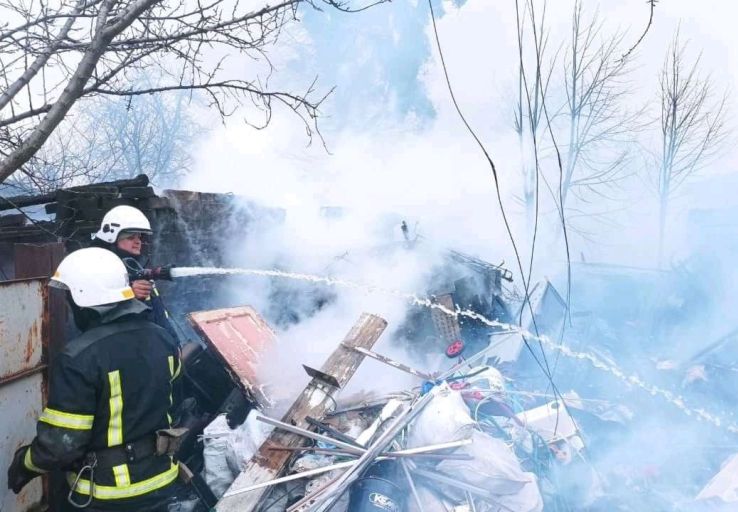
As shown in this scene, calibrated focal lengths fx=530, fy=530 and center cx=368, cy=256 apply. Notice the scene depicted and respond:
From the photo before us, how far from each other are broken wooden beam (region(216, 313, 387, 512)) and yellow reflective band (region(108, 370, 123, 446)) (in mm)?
1296

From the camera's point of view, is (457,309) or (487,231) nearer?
(457,309)

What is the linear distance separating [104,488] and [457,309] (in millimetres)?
5363

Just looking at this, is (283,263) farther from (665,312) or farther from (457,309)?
(665,312)

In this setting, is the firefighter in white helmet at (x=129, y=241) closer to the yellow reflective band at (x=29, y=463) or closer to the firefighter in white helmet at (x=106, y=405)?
the firefighter in white helmet at (x=106, y=405)

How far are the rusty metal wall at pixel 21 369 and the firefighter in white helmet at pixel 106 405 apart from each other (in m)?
0.68

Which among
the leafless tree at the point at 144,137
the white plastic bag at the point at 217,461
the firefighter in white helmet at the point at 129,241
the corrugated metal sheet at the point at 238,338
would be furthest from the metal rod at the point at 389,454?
the leafless tree at the point at 144,137

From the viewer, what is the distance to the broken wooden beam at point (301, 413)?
11.1 ft

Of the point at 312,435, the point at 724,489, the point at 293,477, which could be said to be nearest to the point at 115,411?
the point at 293,477

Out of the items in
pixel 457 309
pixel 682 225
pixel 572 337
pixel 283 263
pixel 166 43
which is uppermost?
pixel 166 43

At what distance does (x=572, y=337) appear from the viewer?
712 cm

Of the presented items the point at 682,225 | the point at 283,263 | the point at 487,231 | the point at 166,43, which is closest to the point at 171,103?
the point at 487,231

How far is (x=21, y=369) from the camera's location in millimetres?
3053

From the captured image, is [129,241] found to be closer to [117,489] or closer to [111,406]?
[111,406]

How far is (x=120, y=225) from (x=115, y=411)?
201 cm
